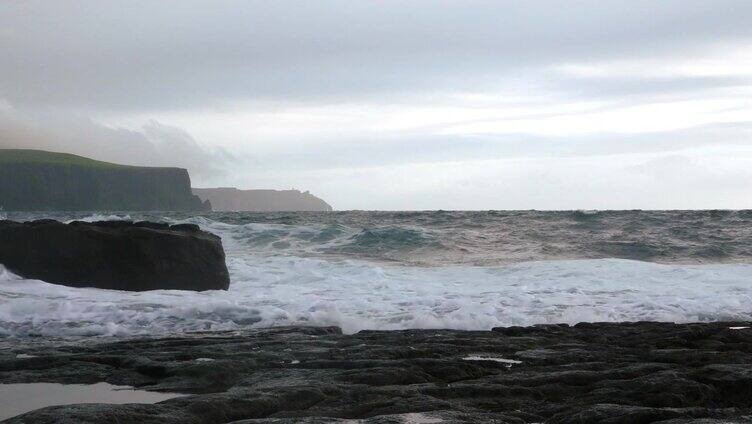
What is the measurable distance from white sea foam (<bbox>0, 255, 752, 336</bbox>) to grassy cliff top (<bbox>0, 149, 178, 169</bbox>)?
432 ft

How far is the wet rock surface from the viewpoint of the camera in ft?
16.5

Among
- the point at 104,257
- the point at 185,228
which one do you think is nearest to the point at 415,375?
the point at 104,257

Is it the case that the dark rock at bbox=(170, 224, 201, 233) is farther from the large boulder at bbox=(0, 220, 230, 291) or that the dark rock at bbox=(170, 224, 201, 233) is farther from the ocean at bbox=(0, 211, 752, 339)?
the ocean at bbox=(0, 211, 752, 339)

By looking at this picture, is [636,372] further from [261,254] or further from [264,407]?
[261,254]

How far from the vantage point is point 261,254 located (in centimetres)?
2459

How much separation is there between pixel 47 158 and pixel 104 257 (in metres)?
141

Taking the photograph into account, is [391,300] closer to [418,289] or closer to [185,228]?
[418,289]

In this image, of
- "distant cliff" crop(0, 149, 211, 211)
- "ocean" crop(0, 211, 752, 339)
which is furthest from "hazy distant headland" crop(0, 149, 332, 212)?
"ocean" crop(0, 211, 752, 339)

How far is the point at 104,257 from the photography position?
1473 cm

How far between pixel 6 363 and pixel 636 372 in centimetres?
574

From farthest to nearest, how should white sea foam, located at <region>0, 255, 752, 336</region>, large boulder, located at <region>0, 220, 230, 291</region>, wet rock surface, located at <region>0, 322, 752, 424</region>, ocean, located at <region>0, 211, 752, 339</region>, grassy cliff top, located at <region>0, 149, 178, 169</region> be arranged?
grassy cliff top, located at <region>0, 149, 178, 169</region> < large boulder, located at <region>0, 220, 230, 291</region> < ocean, located at <region>0, 211, 752, 339</region> < white sea foam, located at <region>0, 255, 752, 336</region> < wet rock surface, located at <region>0, 322, 752, 424</region>

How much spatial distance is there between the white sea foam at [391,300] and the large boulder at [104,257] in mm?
487

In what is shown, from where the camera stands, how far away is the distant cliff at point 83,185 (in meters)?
130

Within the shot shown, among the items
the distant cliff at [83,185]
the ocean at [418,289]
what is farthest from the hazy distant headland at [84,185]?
the ocean at [418,289]
